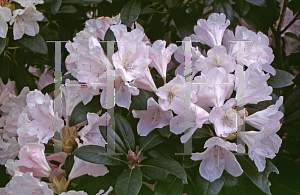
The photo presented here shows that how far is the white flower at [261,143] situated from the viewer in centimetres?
88

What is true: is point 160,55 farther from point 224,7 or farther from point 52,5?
point 52,5

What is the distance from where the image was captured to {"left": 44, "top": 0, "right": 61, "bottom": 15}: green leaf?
122 centimetres

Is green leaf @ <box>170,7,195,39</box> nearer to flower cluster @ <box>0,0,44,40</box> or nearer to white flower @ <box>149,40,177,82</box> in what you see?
white flower @ <box>149,40,177,82</box>

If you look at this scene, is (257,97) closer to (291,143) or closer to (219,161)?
(219,161)

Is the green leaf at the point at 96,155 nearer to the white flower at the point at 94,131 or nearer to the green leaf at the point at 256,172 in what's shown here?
the white flower at the point at 94,131

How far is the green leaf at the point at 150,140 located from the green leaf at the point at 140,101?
11cm

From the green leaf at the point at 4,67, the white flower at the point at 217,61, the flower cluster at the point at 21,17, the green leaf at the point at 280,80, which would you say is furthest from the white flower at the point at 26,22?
the green leaf at the point at 280,80

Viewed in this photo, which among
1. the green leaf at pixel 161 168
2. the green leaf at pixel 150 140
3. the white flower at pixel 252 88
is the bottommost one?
the green leaf at pixel 161 168

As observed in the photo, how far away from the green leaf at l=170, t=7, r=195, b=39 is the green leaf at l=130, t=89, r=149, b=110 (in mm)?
433

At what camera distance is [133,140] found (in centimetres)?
99

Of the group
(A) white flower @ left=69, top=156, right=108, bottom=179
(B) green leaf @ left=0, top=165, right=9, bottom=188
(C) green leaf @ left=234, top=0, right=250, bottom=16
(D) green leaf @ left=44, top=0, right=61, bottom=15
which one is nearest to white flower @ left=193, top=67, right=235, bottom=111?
(A) white flower @ left=69, top=156, right=108, bottom=179

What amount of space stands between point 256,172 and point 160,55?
1.49 ft

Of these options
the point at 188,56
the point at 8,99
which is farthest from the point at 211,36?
the point at 8,99

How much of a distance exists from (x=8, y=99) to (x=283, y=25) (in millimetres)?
1356
